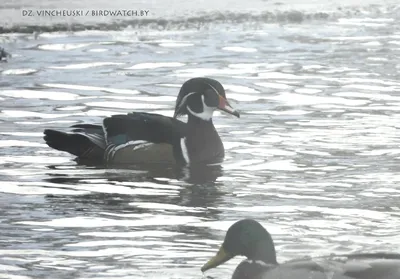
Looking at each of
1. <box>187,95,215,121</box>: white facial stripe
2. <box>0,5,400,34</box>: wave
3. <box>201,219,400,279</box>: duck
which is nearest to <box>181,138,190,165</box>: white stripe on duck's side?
<box>187,95,215,121</box>: white facial stripe

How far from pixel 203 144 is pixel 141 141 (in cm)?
61

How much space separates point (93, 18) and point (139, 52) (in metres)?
3.15

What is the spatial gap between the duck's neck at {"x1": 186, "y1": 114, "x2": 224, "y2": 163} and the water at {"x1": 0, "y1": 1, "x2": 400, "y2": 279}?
23cm

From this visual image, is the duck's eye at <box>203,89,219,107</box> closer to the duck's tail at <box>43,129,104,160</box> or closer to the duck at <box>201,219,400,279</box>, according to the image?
the duck's tail at <box>43,129,104,160</box>

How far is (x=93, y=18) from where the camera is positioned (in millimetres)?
22766

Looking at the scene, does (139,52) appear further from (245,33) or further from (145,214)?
(145,214)

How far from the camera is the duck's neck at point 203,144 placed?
12.3 metres

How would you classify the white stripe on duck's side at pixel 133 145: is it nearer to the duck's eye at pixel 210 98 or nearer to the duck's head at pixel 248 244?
the duck's eye at pixel 210 98

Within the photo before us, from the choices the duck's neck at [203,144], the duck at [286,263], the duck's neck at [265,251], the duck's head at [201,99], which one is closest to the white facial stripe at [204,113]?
the duck's head at [201,99]

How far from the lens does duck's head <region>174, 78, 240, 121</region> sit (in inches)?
499

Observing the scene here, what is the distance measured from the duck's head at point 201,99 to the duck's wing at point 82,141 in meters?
0.82

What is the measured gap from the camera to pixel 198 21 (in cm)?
2275

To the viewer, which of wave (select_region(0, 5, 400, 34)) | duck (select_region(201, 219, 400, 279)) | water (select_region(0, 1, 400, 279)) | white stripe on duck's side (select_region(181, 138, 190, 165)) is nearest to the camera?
duck (select_region(201, 219, 400, 279))

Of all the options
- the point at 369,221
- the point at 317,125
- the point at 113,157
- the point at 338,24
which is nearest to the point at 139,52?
the point at 338,24
